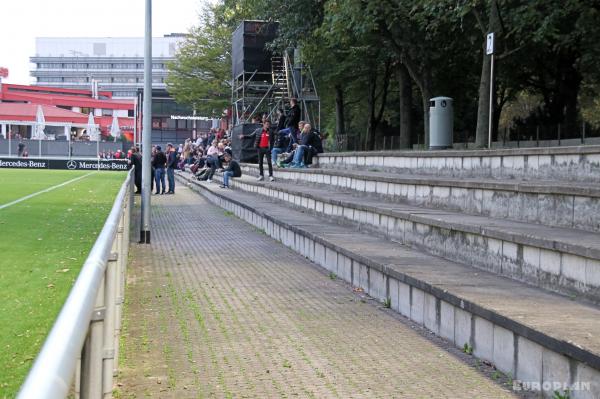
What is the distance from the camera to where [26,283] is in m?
9.23

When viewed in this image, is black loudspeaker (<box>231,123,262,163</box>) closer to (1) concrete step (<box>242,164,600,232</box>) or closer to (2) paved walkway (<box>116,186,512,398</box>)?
(1) concrete step (<box>242,164,600,232</box>)

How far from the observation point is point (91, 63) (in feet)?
561

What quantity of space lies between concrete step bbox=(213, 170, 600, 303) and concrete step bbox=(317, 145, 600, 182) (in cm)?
124

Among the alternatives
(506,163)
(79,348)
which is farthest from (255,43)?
(79,348)

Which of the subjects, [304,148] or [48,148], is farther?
[48,148]

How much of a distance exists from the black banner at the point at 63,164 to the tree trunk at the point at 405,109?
2918cm

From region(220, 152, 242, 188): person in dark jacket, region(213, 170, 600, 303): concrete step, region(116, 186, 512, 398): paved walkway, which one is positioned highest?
region(220, 152, 242, 188): person in dark jacket

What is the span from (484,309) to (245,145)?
90.7ft

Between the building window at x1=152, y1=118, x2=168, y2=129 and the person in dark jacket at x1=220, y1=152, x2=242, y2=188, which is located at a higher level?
the building window at x1=152, y1=118, x2=168, y2=129

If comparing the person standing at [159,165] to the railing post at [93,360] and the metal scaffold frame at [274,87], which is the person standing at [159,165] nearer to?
the metal scaffold frame at [274,87]

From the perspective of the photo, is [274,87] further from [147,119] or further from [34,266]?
[34,266]

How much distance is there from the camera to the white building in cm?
17062

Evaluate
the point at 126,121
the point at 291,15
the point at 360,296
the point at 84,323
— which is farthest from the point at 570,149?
the point at 126,121

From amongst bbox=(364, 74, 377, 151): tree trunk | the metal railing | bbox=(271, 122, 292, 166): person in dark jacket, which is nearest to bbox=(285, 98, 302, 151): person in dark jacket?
bbox=(271, 122, 292, 166): person in dark jacket
